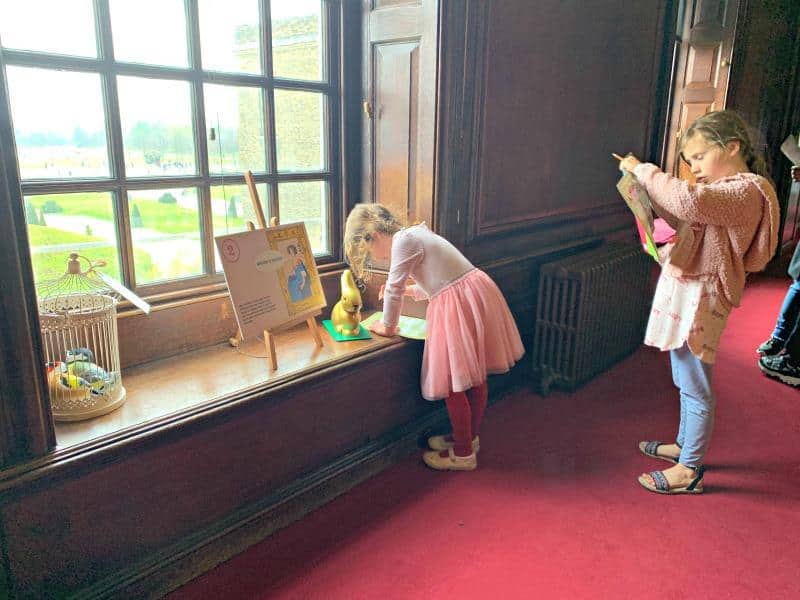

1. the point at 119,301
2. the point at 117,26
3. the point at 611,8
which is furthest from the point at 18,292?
the point at 611,8

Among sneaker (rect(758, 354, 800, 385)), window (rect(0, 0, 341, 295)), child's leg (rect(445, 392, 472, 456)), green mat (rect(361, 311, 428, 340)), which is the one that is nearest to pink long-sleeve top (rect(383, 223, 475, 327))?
green mat (rect(361, 311, 428, 340))

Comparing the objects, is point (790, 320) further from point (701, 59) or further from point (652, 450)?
point (701, 59)

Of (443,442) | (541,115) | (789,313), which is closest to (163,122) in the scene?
(443,442)

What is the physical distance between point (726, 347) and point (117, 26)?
387cm

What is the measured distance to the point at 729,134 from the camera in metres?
2.06

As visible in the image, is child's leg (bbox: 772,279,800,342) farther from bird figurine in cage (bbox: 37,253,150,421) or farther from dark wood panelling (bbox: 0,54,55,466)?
dark wood panelling (bbox: 0,54,55,466)

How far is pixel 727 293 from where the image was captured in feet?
7.04

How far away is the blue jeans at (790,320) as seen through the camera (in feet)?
11.5

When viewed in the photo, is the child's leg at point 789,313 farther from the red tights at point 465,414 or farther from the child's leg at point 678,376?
the red tights at point 465,414

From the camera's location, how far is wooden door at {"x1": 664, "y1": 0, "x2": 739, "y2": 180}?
4.66m

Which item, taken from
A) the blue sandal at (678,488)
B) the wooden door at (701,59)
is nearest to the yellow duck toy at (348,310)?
the blue sandal at (678,488)

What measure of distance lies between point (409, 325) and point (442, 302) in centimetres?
27

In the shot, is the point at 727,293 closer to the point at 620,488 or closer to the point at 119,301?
the point at 620,488

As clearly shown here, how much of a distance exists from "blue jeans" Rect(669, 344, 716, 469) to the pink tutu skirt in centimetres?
67
